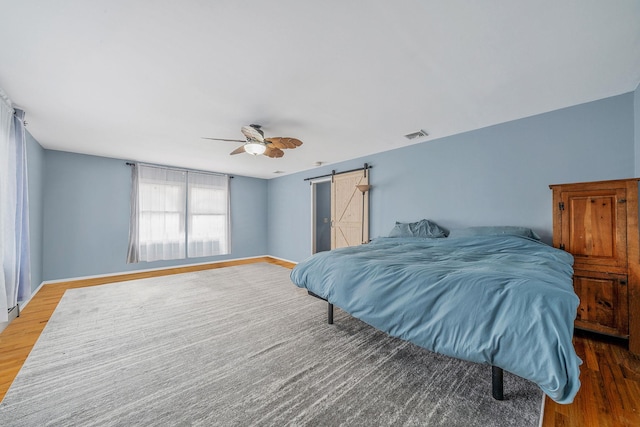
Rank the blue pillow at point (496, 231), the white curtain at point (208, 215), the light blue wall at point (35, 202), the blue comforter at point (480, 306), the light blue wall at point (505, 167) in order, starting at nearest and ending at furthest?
the blue comforter at point (480, 306)
the light blue wall at point (505, 167)
the blue pillow at point (496, 231)
the light blue wall at point (35, 202)
the white curtain at point (208, 215)

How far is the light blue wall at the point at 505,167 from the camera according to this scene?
2451 mm

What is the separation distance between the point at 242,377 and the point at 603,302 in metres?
3.35

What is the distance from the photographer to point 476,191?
10.7 feet

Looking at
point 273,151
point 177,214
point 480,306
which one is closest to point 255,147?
point 273,151

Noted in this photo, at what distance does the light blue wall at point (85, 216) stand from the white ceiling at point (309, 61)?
1.60 metres

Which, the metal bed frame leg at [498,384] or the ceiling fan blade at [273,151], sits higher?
the ceiling fan blade at [273,151]

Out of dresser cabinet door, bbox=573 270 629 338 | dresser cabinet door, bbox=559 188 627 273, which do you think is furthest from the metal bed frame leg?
dresser cabinet door, bbox=559 188 627 273

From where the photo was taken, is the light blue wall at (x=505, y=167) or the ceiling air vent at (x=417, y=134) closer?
the light blue wall at (x=505, y=167)

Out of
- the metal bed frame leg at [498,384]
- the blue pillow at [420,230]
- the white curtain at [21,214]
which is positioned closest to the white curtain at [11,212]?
the white curtain at [21,214]

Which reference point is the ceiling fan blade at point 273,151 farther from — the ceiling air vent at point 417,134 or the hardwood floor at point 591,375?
the hardwood floor at point 591,375

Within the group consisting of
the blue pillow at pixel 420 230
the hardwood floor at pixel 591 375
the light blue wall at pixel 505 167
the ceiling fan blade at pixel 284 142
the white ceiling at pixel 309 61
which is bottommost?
the hardwood floor at pixel 591 375

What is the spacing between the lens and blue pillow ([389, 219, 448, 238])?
11.2 feet

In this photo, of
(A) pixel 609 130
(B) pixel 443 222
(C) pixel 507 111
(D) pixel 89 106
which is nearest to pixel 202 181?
(D) pixel 89 106

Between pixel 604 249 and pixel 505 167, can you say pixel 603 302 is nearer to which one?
pixel 604 249
